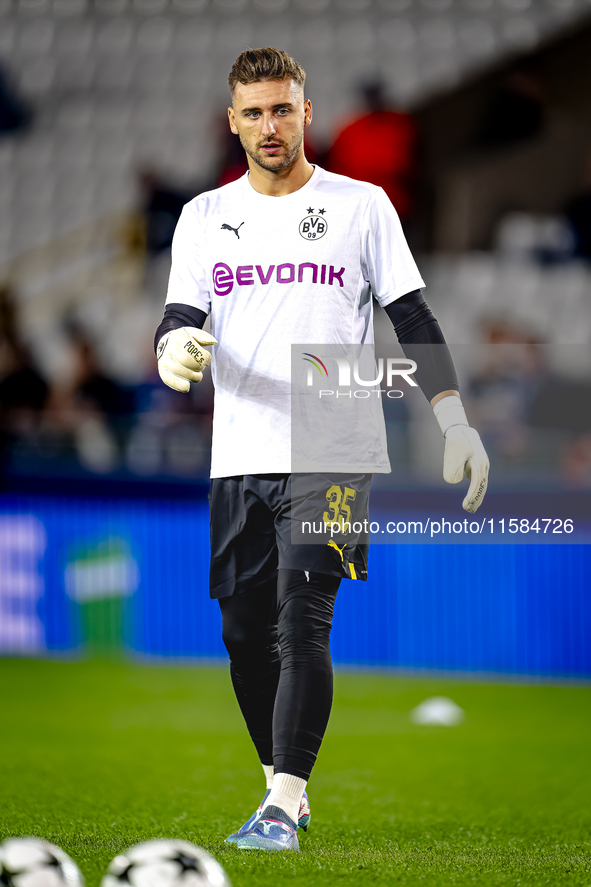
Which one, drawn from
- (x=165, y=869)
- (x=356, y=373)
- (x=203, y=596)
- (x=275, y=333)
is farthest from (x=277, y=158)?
(x=203, y=596)

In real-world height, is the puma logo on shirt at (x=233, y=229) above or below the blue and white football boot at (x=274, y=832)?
above

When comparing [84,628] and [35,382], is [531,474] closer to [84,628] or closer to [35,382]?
[84,628]

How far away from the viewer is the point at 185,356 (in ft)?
8.26

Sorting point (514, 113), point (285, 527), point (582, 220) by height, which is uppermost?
point (514, 113)

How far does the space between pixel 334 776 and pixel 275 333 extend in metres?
2.01

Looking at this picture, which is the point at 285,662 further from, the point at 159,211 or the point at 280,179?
the point at 159,211

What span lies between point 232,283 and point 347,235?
33cm

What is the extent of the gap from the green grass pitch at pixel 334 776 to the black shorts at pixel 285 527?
70 cm

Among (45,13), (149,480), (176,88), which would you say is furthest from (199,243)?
(45,13)

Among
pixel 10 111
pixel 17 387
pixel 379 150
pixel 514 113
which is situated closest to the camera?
pixel 17 387

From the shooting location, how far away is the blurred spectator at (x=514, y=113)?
→ 29.3 feet

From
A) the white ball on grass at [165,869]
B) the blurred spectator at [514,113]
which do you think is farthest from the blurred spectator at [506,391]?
the white ball on grass at [165,869]

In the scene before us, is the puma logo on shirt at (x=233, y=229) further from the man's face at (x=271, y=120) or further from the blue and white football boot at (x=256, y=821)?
the blue and white football boot at (x=256, y=821)

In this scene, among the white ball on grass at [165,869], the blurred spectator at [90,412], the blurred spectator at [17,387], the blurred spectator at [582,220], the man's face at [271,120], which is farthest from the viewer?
the blurred spectator at [582,220]
